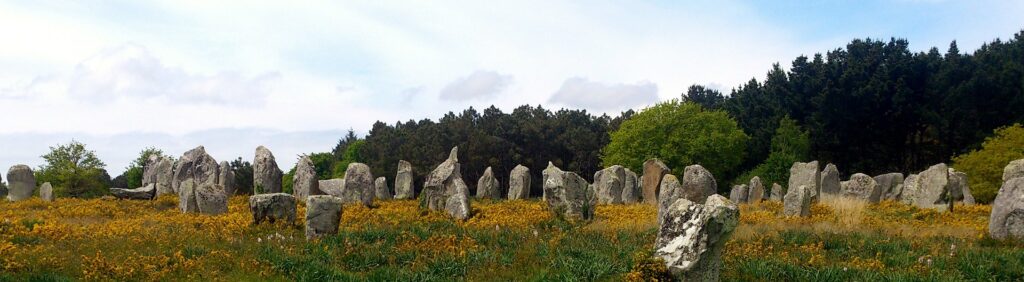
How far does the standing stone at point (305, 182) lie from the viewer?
3369 cm

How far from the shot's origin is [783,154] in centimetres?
5391

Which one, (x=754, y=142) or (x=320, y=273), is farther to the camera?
(x=754, y=142)

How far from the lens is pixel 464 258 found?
565 inches

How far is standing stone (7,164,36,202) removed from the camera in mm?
36906

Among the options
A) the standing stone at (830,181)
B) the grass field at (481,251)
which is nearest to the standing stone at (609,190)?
the standing stone at (830,181)

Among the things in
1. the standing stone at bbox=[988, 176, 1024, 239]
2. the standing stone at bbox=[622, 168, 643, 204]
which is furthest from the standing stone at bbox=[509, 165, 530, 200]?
the standing stone at bbox=[988, 176, 1024, 239]

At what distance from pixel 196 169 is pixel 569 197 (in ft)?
72.5

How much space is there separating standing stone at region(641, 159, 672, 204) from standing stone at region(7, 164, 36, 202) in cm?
2889

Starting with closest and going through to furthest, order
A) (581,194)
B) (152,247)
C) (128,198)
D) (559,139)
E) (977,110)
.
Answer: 1. (152,247)
2. (581,194)
3. (128,198)
4. (977,110)
5. (559,139)

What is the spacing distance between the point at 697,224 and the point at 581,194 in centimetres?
1278

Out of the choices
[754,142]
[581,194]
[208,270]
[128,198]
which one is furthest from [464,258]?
[754,142]

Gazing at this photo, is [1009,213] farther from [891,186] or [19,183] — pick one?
[19,183]

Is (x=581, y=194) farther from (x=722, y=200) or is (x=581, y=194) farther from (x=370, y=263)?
(x=722, y=200)

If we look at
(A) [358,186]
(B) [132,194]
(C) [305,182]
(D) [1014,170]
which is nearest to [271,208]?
(A) [358,186]
